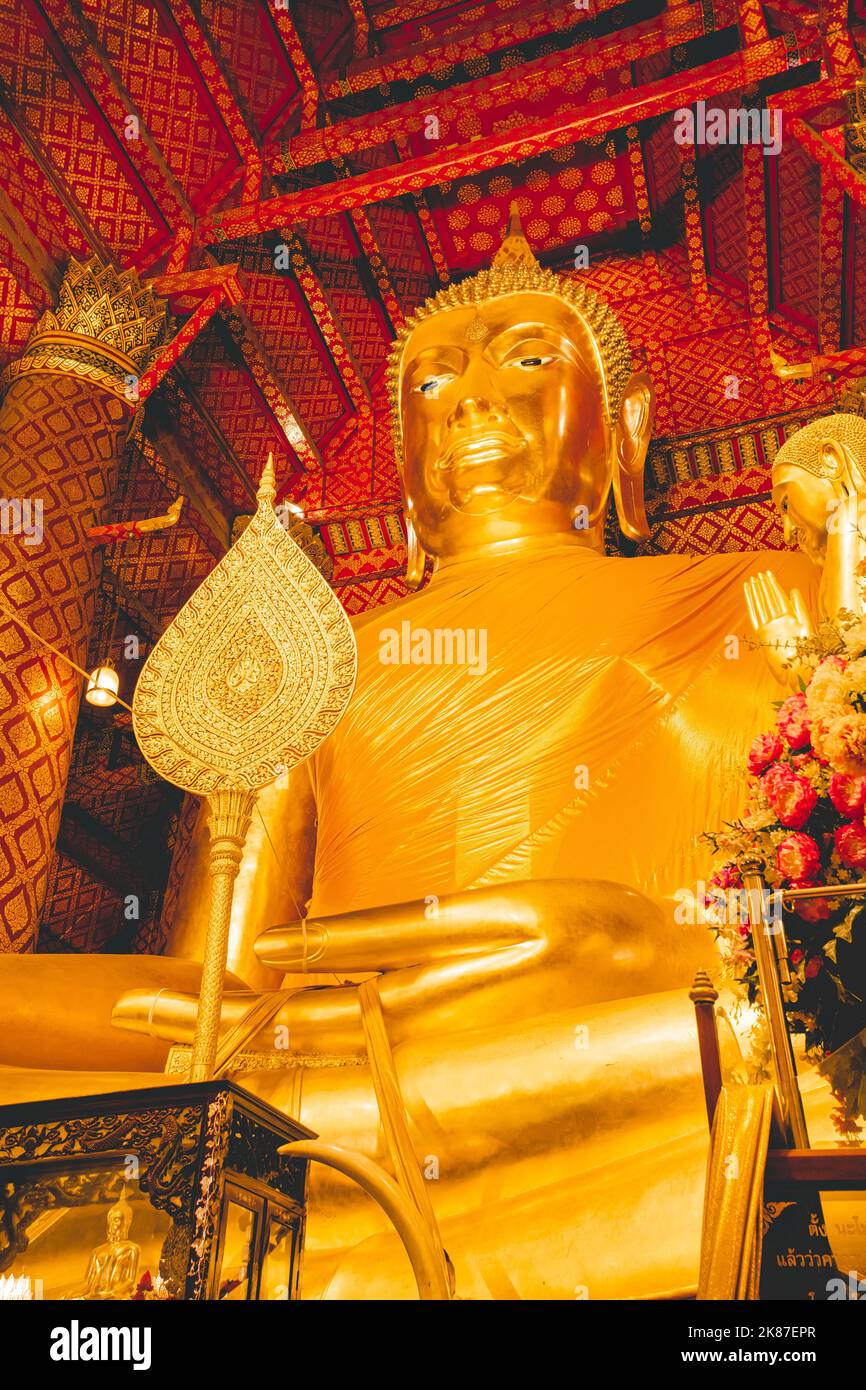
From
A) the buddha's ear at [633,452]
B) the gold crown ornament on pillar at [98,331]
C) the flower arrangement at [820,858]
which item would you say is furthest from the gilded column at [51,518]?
the flower arrangement at [820,858]

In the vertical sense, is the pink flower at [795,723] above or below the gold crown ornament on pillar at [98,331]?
below

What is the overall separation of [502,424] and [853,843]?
224cm

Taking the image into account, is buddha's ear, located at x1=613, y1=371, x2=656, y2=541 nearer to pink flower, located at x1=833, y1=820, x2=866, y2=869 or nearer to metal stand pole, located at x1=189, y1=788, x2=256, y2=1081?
pink flower, located at x1=833, y1=820, x2=866, y2=869

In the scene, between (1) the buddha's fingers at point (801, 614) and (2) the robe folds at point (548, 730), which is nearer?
(1) the buddha's fingers at point (801, 614)

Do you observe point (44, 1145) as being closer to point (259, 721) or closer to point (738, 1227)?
point (259, 721)

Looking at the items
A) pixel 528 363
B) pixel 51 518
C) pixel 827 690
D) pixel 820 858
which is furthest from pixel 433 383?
pixel 820 858

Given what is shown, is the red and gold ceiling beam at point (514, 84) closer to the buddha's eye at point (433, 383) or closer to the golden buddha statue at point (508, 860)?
the golden buddha statue at point (508, 860)

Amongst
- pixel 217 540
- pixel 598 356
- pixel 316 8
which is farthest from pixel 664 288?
pixel 217 540

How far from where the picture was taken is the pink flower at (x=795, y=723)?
197 cm

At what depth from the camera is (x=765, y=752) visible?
204 cm

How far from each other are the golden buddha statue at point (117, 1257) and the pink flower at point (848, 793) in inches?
42.7

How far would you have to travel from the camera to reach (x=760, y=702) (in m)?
3.07

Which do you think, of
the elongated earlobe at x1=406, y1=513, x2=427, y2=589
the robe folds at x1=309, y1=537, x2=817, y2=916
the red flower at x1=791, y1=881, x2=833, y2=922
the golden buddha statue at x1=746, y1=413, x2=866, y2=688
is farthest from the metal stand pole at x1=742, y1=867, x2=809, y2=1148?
the elongated earlobe at x1=406, y1=513, x2=427, y2=589

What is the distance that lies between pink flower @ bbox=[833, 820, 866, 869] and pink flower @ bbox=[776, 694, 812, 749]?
18 centimetres
